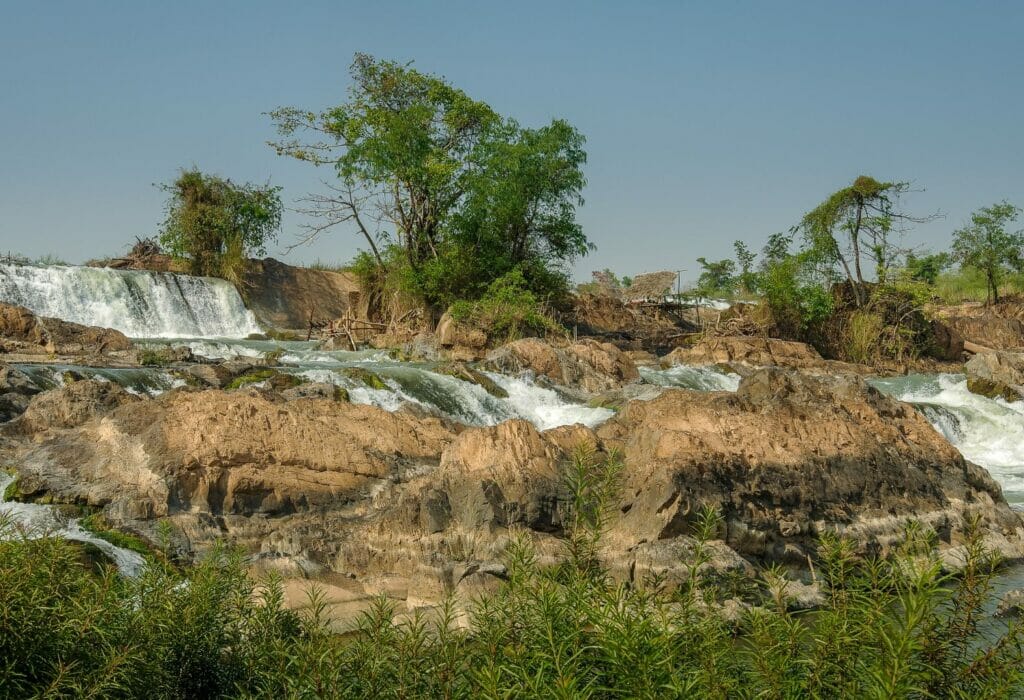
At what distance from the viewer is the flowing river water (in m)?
14.8

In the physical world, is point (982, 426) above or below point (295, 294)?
below

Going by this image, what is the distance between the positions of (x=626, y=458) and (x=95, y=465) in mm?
4867

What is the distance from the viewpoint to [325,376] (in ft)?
53.5

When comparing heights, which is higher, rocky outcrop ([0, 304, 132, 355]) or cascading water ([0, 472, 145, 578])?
rocky outcrop ([0, 304, 132, 355])

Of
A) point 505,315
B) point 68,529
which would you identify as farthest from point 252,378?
point 505,315

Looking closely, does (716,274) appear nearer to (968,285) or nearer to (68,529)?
(968,285)

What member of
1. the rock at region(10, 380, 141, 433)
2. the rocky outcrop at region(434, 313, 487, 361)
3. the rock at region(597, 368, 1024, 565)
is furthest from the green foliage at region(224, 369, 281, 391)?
the rocky outcrop at region(434, 313, 487, 361)

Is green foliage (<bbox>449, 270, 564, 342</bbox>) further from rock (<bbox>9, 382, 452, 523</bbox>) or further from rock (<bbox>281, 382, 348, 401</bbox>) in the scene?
rock (<bbox>9, 382, 452, 523</bbox>)

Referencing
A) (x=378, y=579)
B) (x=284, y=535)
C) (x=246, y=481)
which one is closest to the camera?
(x=378, y=579)

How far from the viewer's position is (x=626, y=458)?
815 cm

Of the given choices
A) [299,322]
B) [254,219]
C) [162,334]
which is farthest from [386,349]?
[254,219]

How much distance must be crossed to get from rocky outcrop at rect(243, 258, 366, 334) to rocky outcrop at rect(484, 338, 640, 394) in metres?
9.11

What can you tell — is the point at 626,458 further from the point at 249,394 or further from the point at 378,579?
the point at 249,394

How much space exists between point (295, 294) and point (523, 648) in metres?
30.5
